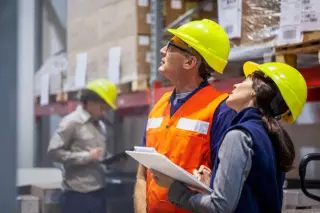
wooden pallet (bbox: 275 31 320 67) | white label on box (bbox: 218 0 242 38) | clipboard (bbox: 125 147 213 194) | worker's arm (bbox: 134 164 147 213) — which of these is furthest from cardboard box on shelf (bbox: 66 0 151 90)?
clipboard (bbox: 125 147 213 194)

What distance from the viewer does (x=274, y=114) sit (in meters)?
2.71

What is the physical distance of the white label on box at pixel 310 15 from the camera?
3.45m

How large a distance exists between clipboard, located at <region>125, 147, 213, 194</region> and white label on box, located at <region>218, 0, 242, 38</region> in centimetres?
162

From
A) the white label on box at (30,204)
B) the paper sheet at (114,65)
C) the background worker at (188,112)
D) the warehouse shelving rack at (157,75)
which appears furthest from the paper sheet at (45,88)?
the background worker at (188,112)

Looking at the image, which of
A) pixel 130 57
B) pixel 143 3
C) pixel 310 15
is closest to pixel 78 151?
pixel 130 57

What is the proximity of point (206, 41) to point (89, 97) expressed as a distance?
3122 millimetres

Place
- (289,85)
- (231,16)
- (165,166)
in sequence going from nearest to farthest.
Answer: (165,166)
(289,85)
(231,16)

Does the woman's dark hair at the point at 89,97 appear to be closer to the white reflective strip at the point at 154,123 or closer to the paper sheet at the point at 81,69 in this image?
the paper sheet at the point at 81,69

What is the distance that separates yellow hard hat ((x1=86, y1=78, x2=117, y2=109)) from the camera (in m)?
6.04

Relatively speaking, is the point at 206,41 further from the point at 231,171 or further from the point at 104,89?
the point at 104,89

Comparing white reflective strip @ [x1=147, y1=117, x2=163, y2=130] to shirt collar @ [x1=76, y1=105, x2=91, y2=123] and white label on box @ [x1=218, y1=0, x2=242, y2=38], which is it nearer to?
white label on box @ [x1=218, y1=0, x2=242, y2=38]

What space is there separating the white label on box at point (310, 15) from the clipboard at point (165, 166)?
54.4 inches

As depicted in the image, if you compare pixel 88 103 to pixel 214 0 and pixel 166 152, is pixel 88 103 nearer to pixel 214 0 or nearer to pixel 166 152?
pixel 214 0

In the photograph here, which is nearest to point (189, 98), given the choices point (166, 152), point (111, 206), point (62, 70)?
point (166, 152)
